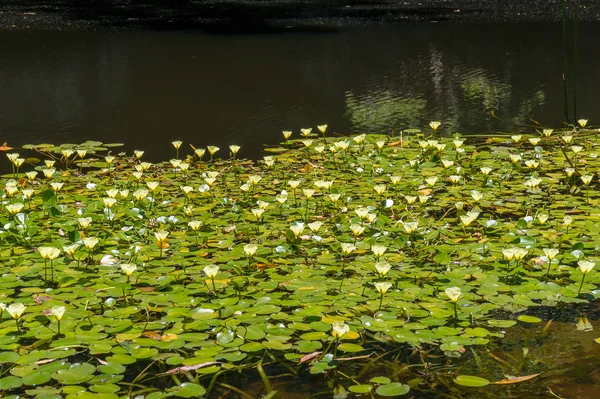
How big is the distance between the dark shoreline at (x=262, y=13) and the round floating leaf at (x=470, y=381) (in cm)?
694

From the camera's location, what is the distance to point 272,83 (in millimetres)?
6254

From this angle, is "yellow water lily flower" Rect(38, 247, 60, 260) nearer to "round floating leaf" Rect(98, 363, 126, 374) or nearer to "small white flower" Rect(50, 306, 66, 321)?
"small white flower" Rect(50, 306, 66, 321)

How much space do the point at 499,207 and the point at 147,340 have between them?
172 cm

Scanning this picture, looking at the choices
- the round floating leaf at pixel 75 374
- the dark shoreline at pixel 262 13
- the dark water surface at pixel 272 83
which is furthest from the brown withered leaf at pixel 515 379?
the dark shoreline at pixel 262 13

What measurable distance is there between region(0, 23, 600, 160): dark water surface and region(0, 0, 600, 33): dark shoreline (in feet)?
1.95

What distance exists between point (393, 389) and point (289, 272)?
0.82m

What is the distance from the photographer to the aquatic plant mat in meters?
2.19

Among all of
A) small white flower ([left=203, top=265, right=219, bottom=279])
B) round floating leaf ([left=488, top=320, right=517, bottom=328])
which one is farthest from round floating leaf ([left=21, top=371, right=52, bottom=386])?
round floating leaf ([left=488, top=320, right=517, bottom=328])

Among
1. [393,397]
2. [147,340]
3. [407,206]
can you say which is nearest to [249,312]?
[147,340]

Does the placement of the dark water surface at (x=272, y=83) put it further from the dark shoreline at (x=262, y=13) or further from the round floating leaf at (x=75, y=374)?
the round floating leaf at (x=75, y=374)

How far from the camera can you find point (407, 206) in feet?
11.3

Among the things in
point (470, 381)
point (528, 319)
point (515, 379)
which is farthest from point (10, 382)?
point (528, 319)

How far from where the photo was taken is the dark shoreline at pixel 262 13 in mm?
9242

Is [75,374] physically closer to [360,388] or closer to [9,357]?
[9,357]
